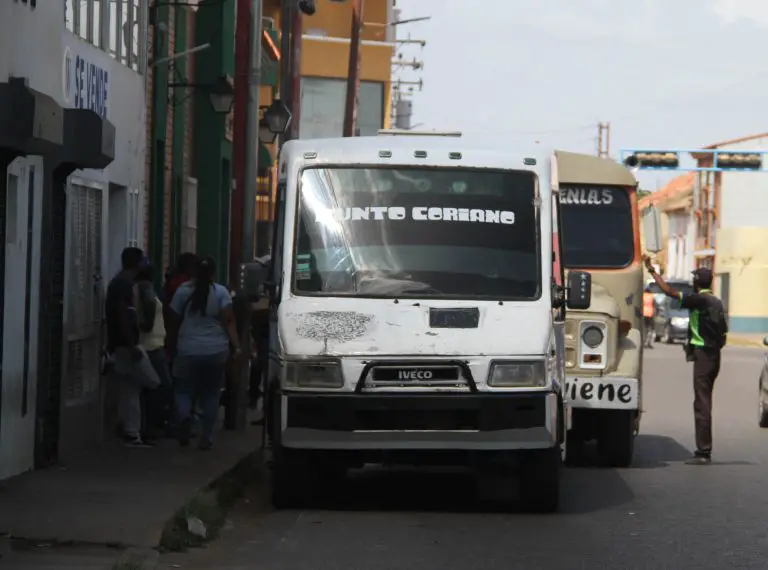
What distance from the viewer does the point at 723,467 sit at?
16.8 m

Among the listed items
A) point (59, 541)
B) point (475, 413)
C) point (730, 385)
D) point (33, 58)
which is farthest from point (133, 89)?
point (730, 385)

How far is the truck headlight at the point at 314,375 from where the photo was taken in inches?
486

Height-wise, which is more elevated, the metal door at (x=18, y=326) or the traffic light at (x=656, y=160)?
the traffic light at (x=656, y=160)

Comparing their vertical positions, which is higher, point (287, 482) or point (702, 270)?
point (702, 270)

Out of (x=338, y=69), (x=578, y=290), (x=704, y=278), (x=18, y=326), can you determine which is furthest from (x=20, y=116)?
(x=338, y=69)

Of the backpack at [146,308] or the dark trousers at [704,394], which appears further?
the dark trousers at [704,394]

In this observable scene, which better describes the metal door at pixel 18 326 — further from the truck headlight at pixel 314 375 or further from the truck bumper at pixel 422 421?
the truck bumper at pixel 422 421

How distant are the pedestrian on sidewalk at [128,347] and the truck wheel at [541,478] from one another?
15.5 feet

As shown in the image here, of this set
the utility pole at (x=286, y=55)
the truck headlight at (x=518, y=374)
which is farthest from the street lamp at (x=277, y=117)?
the truck headlight at (x=518, y=374)

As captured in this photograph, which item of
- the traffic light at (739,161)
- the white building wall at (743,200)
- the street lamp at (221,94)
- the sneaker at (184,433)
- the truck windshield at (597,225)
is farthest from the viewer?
the white building wall at (743,200)

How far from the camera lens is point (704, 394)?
55.9 ft

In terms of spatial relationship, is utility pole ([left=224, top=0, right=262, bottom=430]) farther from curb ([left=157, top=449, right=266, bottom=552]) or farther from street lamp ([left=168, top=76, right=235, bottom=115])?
curb ([left=157, top=449, right=266, bottom=552])

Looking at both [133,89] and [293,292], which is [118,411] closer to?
[133,89]

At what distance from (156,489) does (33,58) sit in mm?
3359
